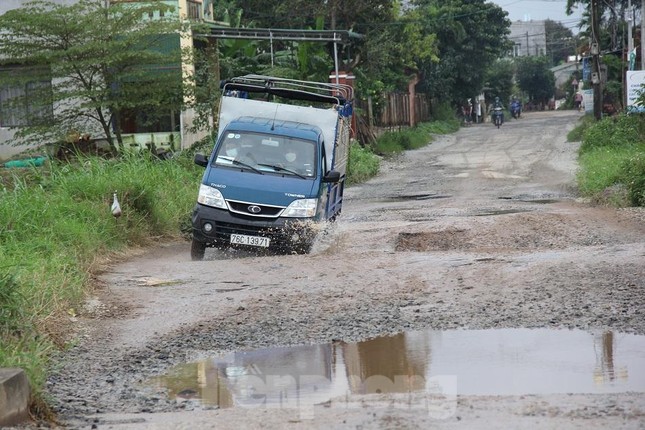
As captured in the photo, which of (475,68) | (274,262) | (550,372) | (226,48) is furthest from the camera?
(475,68)

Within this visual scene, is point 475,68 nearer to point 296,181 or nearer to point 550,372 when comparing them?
point 296,181

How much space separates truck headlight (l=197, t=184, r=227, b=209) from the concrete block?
7.23 m

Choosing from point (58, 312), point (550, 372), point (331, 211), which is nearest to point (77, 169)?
point (331, 211)

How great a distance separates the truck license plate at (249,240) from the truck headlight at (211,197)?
0.43m

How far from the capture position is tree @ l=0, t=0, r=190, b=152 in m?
20.9

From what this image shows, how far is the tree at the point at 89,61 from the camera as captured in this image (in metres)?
20.9

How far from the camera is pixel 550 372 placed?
662 cm

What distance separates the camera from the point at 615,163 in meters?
21.2

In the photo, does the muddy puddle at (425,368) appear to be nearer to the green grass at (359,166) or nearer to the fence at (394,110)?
the green grass at (359,166)

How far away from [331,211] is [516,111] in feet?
177

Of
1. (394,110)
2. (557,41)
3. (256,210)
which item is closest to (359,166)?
(256,210)

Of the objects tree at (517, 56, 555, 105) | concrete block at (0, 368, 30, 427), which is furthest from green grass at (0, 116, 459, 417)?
tree at (517, 56, 555, 105)

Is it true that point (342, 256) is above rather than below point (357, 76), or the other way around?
below

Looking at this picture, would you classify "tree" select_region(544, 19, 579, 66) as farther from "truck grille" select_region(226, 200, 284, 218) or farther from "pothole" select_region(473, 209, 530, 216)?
"truck grille" select_region(226, 200, 284, 218)
